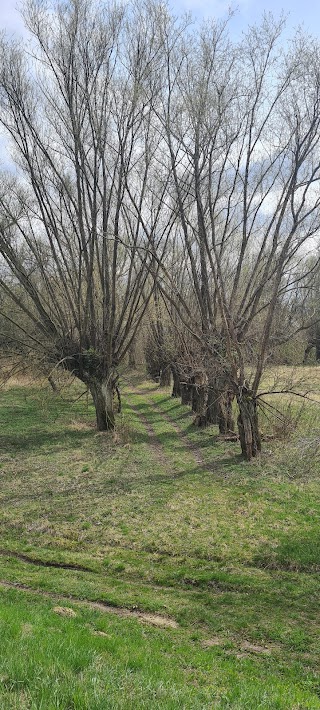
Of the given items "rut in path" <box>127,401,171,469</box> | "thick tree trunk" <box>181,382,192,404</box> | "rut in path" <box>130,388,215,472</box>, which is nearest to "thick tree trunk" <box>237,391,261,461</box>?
"rut in path" <box>130,388,215,472</box>

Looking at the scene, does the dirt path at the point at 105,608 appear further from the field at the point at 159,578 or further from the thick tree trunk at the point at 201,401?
the thick tree trunk at the point at 201,401

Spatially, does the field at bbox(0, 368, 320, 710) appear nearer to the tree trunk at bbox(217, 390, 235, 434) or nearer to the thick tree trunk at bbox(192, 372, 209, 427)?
the tree trunk at bbox(217, 390, 235, 434)

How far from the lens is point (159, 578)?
899cm

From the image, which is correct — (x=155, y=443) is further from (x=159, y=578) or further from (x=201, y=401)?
(x=159, y=578)

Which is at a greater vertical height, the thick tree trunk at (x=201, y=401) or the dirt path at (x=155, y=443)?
the thick tree trunk at (x=201, y=401)

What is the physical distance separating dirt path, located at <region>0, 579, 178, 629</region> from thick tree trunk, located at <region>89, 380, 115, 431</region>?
42.0ft

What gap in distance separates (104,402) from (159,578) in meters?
12.7

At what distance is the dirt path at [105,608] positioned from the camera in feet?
24.2

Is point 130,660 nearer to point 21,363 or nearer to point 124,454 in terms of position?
point 124,454

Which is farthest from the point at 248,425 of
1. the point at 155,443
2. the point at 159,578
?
the point at 159,578

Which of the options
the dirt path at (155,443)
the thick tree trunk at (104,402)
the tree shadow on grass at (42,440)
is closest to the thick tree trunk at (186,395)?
the dirt path at (155,443)

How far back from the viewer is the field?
15.5 ft

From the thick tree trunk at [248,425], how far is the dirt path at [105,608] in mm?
9275

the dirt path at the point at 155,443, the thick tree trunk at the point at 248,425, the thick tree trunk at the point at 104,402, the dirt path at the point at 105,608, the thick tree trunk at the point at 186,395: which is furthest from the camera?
the thick tree trunk at the point at 186,395
